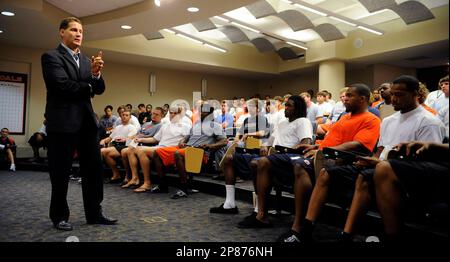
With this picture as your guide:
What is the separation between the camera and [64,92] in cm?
229

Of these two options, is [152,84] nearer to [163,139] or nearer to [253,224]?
[163,139]

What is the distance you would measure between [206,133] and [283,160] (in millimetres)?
1812

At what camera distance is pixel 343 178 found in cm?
204

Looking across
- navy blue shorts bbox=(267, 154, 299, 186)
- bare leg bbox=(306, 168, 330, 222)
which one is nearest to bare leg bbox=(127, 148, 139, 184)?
navy blue shorts bbox=(267, 154, 299, 186)

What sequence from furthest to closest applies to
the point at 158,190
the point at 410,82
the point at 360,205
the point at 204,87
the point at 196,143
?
the point at 204,87 → the point at 196,143 → the point at 158,190 → the point at 360,205 → the point at 410,82

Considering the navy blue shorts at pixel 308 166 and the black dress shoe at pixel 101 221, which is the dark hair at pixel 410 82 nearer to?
the navy blue shorts at pixel 308 166

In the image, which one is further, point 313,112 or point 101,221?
point 313,112

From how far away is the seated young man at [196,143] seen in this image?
13.5ft

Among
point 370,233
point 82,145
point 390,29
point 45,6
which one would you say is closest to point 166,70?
point 45,6

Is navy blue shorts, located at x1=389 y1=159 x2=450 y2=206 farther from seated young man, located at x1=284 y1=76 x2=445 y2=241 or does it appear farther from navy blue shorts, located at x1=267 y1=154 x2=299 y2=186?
navy blue shorts, located at x1=267 y1=154 x2=299 y2=186

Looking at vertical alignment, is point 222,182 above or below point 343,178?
below

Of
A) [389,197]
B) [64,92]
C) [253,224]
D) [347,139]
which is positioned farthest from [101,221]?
[389,197]
